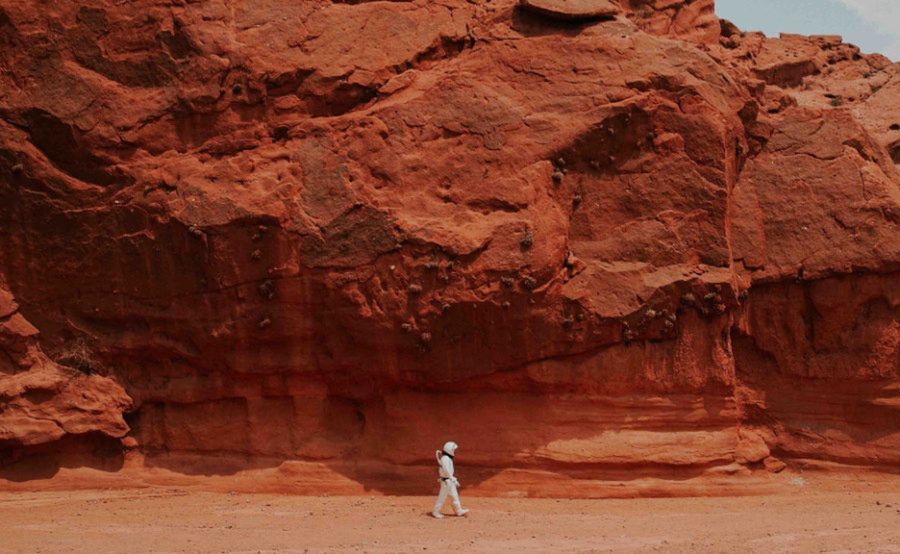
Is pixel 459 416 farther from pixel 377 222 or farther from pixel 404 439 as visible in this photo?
pixel 377 222

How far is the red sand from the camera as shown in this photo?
1127 centimetres

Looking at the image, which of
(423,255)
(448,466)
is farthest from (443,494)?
(423,255)

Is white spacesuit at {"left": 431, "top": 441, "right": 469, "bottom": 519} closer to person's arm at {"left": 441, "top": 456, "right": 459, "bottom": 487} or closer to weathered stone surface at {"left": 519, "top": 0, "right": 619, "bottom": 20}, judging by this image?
person's arm at {"left": 441, "top": 456, "right": 459, "bottom": 487}

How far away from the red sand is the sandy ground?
0.01 metres

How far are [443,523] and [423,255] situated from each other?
301cm

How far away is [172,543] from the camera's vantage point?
11.4 metres

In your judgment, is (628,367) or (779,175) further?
(779,175)

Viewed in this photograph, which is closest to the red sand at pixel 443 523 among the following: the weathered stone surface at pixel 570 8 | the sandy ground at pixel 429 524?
the sandy ground at pixel 429 524

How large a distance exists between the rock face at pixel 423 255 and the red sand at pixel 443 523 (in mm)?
480

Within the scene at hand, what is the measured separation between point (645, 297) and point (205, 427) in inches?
203

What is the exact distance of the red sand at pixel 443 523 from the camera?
11.3m

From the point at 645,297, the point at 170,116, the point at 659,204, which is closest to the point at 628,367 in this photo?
the point at 645,297

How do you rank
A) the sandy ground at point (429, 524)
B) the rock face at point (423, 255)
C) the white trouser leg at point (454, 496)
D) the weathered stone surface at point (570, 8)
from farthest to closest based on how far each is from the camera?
1. the weathered stone surface at point (570, 8)
2. the rock face at point (423, 255)
3. the white trouser leg at point (454, 496)
4. the sandy ground at point (429, 524)

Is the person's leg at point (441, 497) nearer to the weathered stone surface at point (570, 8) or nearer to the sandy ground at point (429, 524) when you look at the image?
the sandy ground at point (429, 524)
